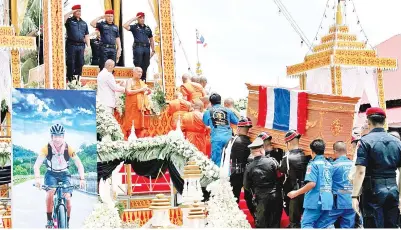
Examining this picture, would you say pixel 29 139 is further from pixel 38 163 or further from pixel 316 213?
pixel 316 213

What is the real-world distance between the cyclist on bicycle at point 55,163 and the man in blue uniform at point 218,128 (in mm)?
2757

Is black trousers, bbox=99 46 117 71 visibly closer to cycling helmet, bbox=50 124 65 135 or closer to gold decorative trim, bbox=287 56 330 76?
gold decorative trim, bbox=287 56 330 76

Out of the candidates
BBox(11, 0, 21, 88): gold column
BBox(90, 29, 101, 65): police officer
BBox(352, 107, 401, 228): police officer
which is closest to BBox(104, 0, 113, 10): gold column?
BBox(90, 29, 101, 65): police officer

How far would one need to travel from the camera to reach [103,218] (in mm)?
10234

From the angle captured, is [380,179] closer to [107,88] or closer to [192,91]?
[107,88]

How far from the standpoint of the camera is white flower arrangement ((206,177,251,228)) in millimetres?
10633

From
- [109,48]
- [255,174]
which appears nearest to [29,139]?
[255,174]

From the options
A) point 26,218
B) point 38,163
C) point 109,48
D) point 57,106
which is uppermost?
point 109,48

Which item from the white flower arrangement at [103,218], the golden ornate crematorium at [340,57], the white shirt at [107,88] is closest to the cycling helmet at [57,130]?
the white flower arrangement at [103,218]

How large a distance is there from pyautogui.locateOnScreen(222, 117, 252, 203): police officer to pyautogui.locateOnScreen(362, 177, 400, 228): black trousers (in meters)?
3.44

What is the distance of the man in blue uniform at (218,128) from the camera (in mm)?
11984

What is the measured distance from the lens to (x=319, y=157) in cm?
941

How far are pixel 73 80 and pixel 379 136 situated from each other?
26.1 feet

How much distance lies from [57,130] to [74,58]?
5976 mm
